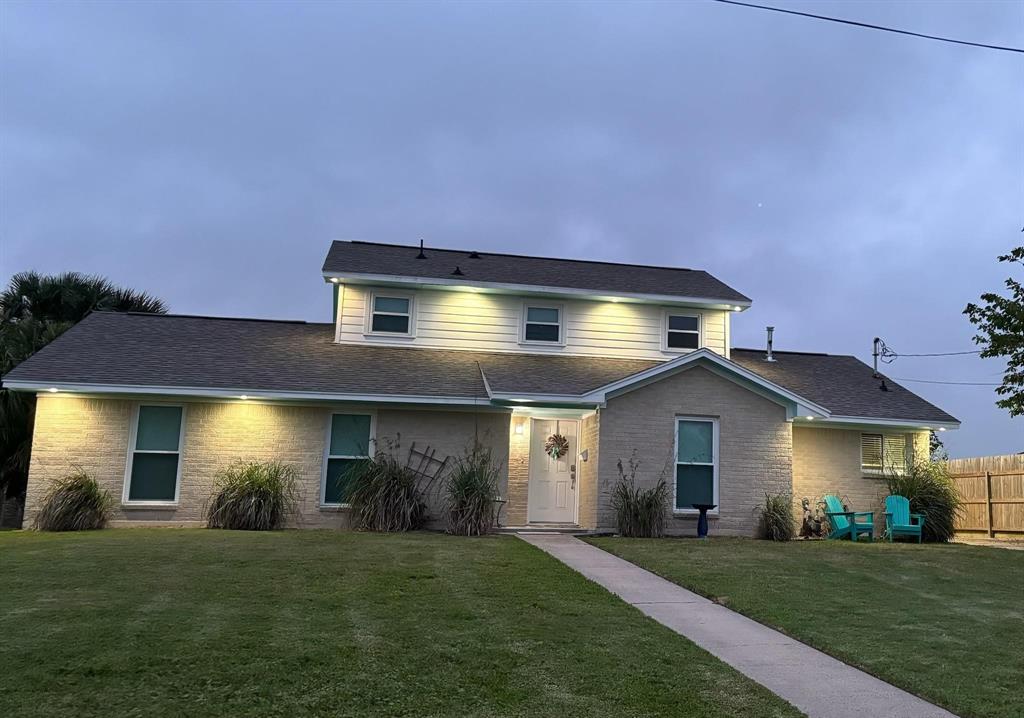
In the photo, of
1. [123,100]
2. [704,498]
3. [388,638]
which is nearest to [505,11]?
[704,498]

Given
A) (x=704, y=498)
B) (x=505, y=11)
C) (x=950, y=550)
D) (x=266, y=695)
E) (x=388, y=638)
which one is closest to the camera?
(x=266, y=695)

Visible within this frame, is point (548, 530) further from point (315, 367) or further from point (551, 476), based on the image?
point (315, 367)

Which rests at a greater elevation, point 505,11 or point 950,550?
point 505,11

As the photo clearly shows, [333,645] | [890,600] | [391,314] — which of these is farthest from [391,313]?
[333,645]

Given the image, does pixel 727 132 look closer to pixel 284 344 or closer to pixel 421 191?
pixel 421 191

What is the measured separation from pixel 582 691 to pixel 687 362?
37.2 feet

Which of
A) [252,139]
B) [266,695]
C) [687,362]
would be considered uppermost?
[252,139]

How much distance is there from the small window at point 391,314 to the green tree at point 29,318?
24.1 ft

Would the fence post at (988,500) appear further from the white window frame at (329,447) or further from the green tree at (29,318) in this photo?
the green tree at (29,318)

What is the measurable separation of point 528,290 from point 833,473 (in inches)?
303

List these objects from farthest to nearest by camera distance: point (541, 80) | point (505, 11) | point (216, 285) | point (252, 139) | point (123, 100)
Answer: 1. point (216, 285)
2. point (252, 139)
3. point (123, 100)
4. point (541, 80)
5. point (505, 11)

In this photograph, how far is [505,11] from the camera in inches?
730

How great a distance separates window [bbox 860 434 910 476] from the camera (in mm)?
18344

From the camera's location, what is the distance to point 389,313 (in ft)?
62.8
